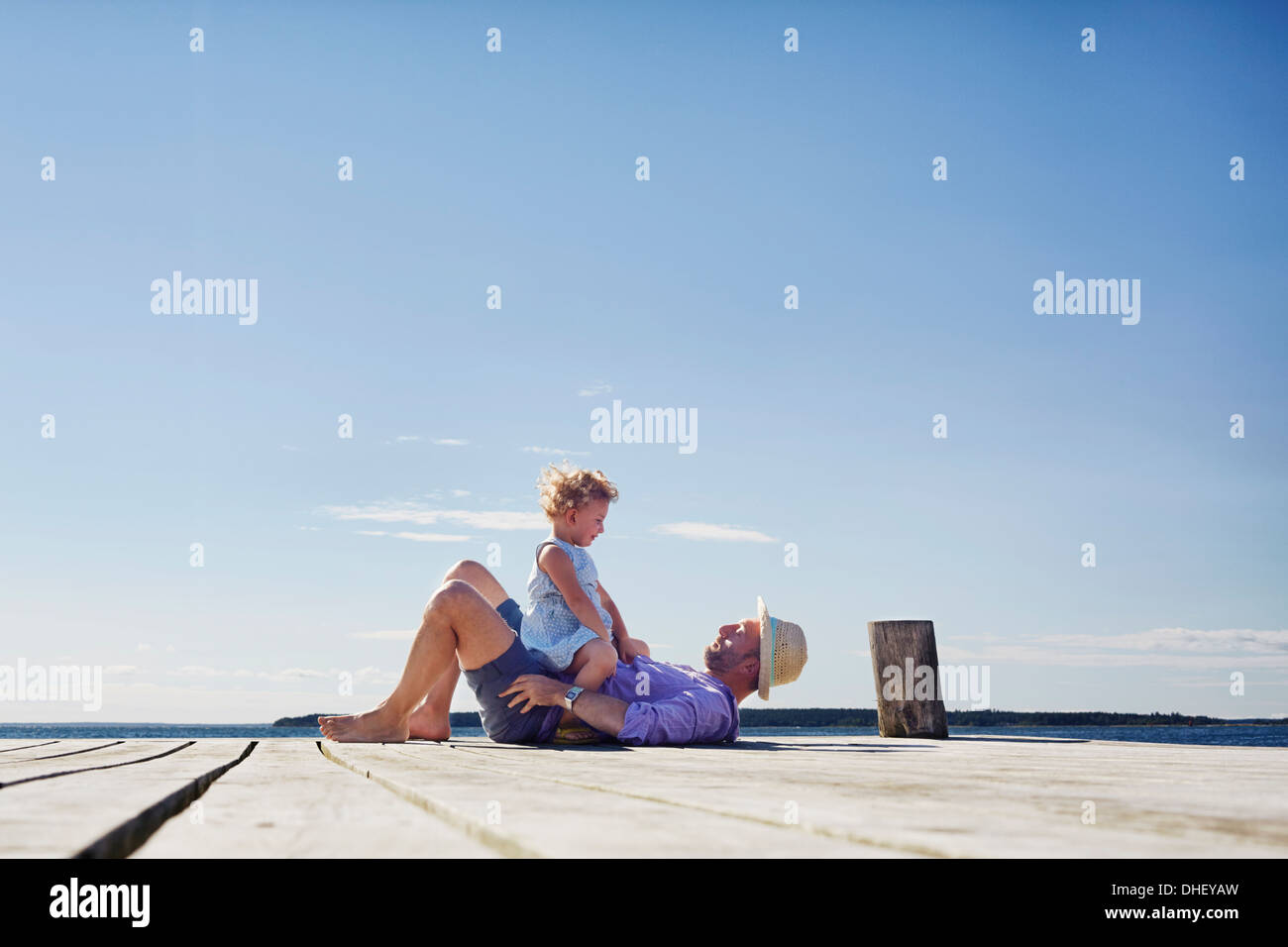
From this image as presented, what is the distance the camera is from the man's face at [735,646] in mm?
5332

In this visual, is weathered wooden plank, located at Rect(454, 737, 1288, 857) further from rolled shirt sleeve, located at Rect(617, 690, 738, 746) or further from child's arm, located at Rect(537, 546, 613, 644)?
child's arm, located at Rect(537, 546, 613, 644)

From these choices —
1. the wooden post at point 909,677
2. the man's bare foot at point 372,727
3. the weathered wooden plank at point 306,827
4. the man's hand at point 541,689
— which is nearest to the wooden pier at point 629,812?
the weathered wooden plank at point 306,827

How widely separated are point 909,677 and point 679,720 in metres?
2.83

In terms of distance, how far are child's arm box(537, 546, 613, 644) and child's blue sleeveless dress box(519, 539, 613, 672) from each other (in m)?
0.05

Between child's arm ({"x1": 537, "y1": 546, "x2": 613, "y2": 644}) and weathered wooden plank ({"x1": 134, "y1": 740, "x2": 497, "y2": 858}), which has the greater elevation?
child's arm ({"x1": 537, "y1": 546, "x2": 613, "y2": 644})

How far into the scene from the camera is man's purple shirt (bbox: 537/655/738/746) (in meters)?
4.39

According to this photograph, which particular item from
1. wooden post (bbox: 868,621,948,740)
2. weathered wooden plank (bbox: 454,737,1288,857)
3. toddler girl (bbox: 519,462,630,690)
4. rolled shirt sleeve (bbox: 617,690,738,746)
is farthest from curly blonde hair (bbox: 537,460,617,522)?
wooden post (bbox: 868,621,948,740)

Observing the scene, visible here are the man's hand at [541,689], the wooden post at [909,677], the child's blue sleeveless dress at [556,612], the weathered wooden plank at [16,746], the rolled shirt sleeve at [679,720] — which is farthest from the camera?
the wooden post at [909,677]

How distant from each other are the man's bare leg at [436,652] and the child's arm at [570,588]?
31 centimetres

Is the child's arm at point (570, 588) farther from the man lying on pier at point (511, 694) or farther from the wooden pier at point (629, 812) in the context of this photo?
the wooden pier at point (629, 812)

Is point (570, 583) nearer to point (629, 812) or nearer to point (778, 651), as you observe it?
point (778, 651)

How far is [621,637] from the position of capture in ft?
17.3

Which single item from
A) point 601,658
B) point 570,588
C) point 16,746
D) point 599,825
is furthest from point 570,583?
point 599,825
